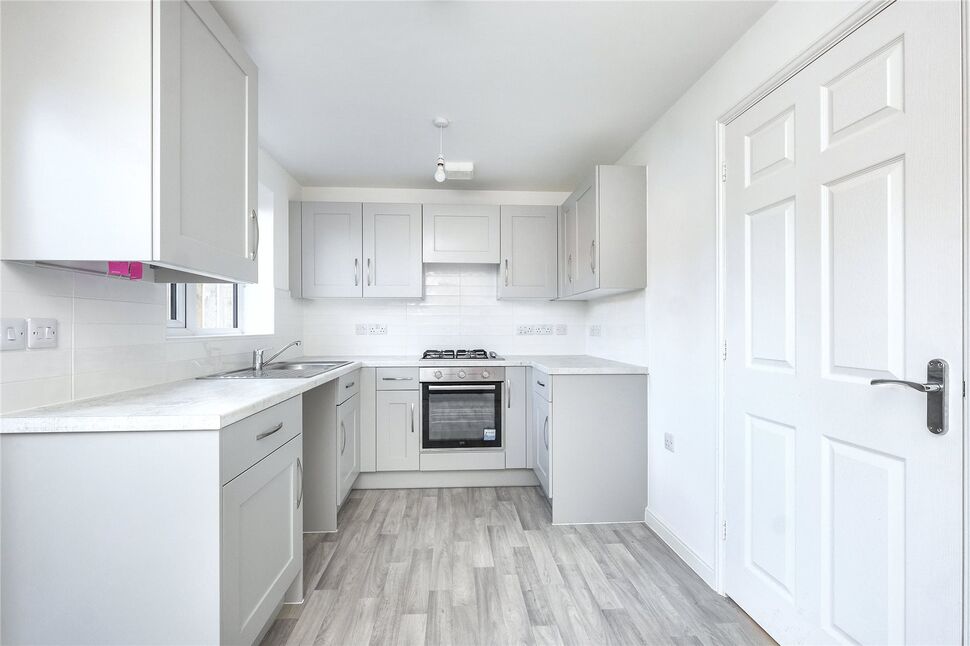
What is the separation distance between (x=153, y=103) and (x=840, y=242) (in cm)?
215

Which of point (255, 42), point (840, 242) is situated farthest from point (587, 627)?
point (255, 42)

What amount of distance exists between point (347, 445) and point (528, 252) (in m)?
2.09

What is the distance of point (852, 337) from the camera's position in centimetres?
131

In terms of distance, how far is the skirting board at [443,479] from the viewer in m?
3.33

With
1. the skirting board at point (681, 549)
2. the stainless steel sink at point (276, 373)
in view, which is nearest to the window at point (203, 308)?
the stainless steel sink at point (276, 373)

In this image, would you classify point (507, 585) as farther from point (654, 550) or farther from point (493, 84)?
point (493, 84)

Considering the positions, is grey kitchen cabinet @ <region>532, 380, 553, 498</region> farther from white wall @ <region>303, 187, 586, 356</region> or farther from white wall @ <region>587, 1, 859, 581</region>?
white wall @ <region>303, 187, 586, 356</region>

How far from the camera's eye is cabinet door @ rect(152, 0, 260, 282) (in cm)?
130

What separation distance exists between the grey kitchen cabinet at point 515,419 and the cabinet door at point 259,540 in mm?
1779

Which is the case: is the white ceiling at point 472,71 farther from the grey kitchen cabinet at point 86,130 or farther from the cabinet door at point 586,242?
the grey kitchen cabinet at point 86,130

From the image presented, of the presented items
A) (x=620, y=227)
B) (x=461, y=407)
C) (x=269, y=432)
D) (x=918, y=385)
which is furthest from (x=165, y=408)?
(x=620, y=227)

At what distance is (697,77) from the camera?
83.6 inches

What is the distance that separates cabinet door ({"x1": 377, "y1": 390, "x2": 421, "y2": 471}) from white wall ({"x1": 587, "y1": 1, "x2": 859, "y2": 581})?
169 cm

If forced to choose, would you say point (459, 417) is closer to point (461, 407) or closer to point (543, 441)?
point (461, 407)
